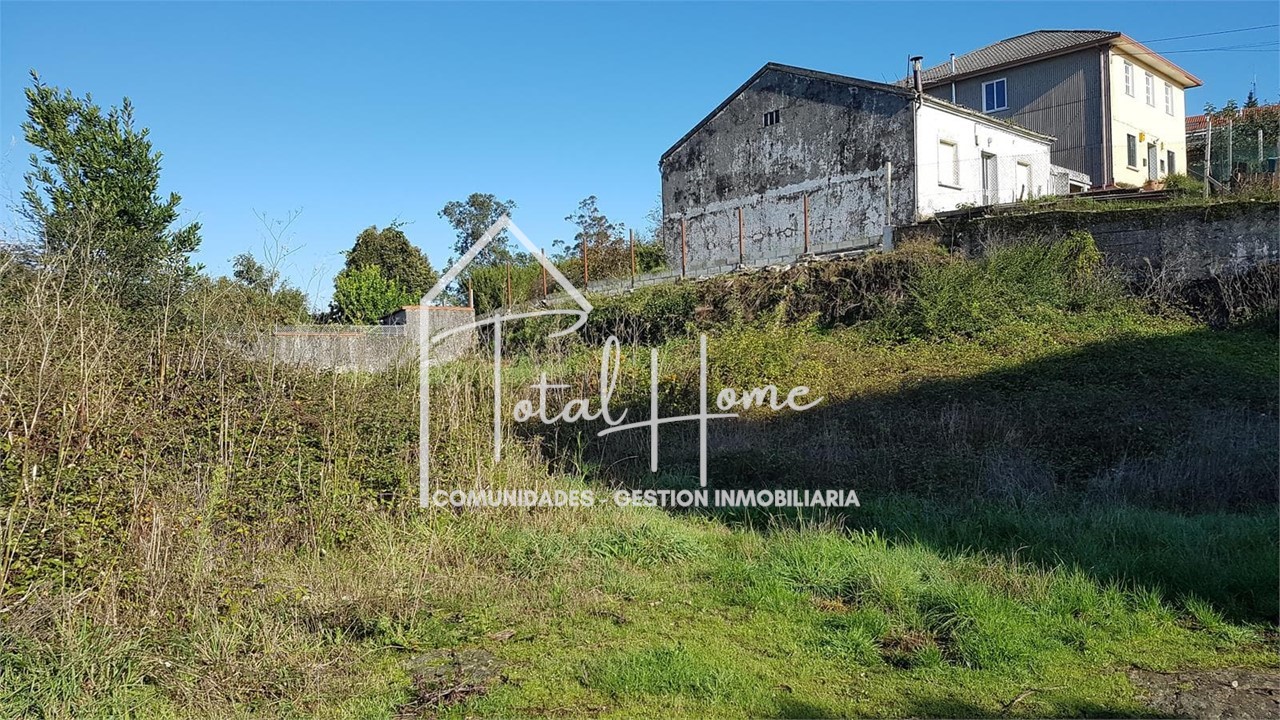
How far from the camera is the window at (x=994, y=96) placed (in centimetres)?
2789

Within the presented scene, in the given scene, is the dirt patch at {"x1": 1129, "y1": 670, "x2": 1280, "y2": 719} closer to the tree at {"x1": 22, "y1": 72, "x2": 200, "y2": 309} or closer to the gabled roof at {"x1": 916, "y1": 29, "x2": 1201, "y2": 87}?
the tree at {"x1": 22, "y1": 72, "x2": 200, "y2": 309}

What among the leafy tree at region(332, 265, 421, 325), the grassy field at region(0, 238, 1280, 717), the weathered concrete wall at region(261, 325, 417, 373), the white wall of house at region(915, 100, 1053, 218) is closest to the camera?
the grassy field at region(0, 238, 1280, 717)

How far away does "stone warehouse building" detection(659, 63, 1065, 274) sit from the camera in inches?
783

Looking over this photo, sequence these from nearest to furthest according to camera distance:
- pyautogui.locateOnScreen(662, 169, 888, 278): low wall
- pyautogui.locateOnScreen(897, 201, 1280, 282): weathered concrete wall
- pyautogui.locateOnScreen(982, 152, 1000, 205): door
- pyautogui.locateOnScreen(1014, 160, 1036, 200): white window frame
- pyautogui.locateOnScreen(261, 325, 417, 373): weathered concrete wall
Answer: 1. pyautogui.locateOnScreen(261, 325, 417, 373): weathered concrete wall
2. pyautogui.locateOnScreen(897, 201, 1280, 282): weathered concrete wall
3. pyautogui.locateOnScreen(662, 169, 888, 278): low wall
4. pyautogui.locateOnScreen(982, 152, 1000, 205): door
5. pyautogui.locateOnScreen(1014, 160, 1036, 200): white window frame

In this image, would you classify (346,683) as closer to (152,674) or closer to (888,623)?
(152,674)

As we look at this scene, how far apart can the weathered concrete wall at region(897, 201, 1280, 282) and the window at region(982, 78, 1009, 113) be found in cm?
1573

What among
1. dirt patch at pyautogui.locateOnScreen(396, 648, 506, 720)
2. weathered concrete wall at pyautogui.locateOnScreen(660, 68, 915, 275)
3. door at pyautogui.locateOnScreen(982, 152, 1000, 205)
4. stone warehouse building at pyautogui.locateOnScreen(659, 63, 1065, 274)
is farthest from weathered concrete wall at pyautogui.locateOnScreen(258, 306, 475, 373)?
door at pyautogui.locateOnScreen(982, 152, 1000, 205)

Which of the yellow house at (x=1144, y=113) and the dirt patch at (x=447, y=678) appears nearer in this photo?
the dirt patch at (x=447, y=678)

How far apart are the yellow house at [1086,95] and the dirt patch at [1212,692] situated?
1022 inches

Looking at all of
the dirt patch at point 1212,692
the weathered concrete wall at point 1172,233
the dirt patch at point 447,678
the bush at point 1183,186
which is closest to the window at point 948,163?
the bush at point 1183,186

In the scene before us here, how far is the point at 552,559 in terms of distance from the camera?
212 inches

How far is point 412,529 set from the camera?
5.78 metres

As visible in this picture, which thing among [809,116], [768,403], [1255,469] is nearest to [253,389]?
[768,403]

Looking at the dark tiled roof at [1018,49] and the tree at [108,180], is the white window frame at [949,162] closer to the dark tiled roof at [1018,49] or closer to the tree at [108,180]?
the dark tiled roof at [1018,49]
